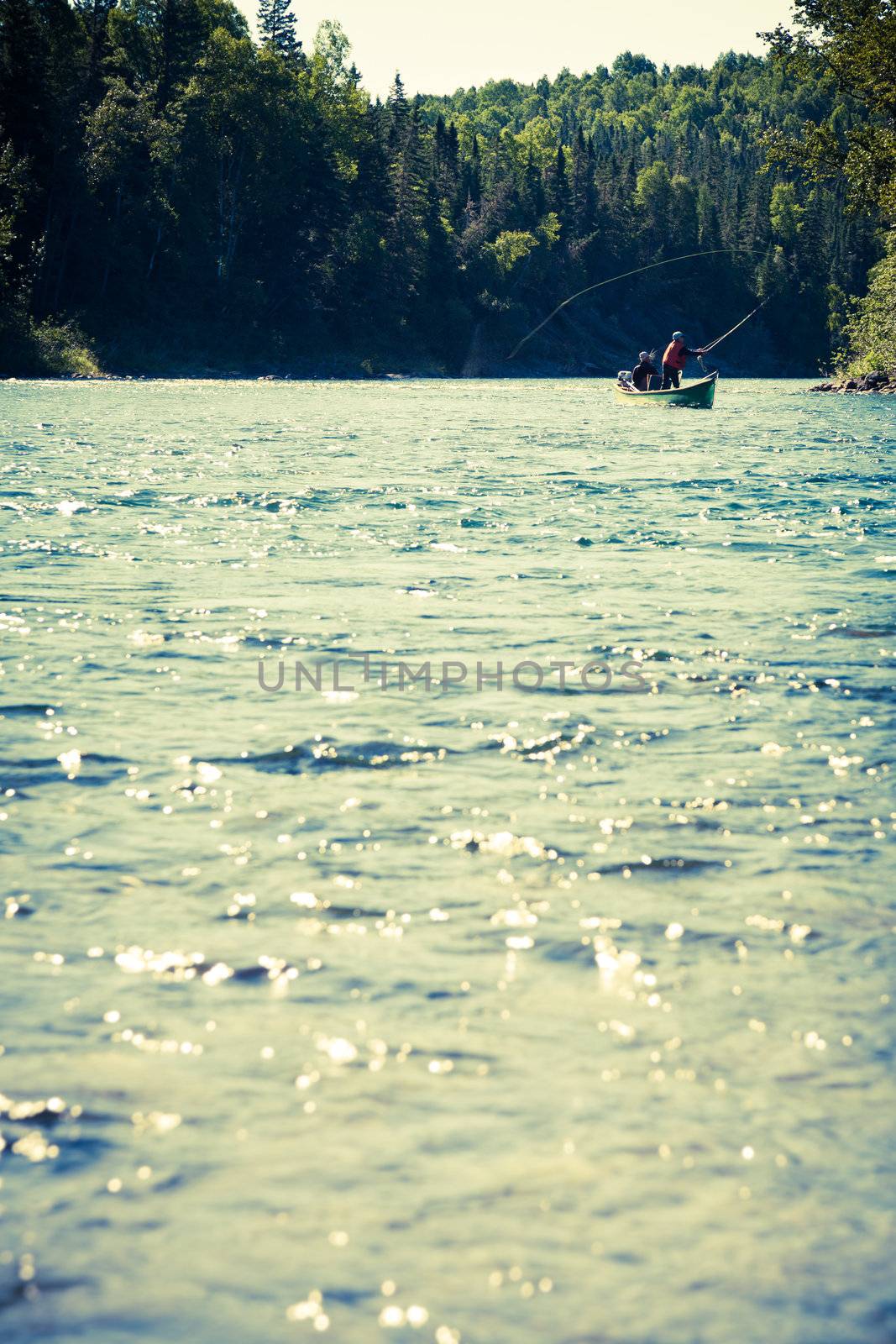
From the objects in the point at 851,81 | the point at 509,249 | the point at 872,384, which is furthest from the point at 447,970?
the point at 509,249

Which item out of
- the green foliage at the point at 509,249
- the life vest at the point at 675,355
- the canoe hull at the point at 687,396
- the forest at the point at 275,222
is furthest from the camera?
the green foliage at the point at 509,249

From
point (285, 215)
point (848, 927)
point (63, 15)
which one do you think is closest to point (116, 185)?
point (63, 15)

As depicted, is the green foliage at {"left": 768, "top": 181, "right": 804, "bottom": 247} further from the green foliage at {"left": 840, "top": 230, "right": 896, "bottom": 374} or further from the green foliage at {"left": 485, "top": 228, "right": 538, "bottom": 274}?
the green foliage at {"left": 840, "top": 230, "right": 896, "bottom": 374}

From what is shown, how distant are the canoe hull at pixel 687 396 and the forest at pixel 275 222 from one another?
8585 millimetres

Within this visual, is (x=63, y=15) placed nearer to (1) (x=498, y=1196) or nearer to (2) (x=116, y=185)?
(2) (x=116, y=185)

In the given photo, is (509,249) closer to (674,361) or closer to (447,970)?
(674,361)

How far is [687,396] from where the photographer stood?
37.0 metres

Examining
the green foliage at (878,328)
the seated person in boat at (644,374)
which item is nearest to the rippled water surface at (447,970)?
the seated person in boat at (644,374)

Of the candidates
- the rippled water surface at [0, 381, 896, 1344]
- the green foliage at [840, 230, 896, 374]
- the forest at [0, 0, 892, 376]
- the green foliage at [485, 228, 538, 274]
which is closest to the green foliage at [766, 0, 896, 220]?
the forest at [0, 0, 892, 376]

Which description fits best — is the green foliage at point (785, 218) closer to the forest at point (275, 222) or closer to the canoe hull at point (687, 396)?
the forest at point (275, 222)

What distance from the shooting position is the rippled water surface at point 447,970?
2992 millimetres

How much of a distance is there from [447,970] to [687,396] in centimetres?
3414

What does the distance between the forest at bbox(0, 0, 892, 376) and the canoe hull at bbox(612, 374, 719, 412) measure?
8.58m

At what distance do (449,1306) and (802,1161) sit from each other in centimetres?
98
